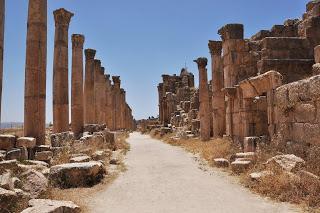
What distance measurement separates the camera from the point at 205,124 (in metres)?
24.1

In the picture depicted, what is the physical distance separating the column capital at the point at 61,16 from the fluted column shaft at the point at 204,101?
10841 mm

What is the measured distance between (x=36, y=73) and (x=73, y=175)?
6.04 m

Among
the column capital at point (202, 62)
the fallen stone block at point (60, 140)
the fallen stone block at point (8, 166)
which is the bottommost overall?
the fallen stone block at point (8, 166)

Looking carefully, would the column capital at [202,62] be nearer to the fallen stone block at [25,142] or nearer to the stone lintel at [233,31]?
the stone lintel at [233,31]

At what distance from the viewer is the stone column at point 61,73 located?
60.5 feet

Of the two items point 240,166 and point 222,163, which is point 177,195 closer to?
point 240,166

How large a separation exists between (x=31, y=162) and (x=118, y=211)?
452 cm

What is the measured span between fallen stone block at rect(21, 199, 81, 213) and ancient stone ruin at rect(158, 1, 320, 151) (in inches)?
253

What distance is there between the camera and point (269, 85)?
489 inches

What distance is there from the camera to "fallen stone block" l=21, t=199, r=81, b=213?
5.98m

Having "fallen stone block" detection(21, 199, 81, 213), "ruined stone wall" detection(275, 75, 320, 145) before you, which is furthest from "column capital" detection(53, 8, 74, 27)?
"fallen stone block" detection(21, 199, 81, 213)

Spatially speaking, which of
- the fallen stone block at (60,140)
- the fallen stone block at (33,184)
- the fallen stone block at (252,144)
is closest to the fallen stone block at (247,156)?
the fallen stone block at (252,144)

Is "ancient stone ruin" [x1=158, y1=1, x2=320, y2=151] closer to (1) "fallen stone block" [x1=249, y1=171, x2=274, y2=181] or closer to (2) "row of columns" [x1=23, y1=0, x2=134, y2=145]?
(1) "fallen stone block" [x1=249, y1=171, x2=274, y2=181]

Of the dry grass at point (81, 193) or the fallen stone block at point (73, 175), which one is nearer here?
the dry grass at point (81, 193)
